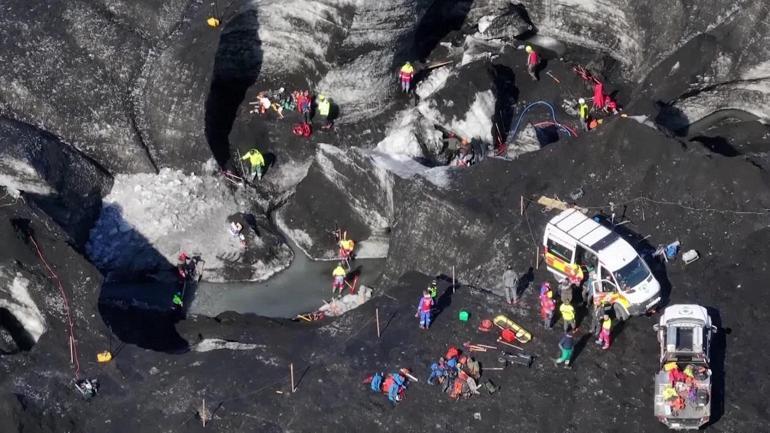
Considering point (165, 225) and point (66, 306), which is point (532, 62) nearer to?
point (165, 225)

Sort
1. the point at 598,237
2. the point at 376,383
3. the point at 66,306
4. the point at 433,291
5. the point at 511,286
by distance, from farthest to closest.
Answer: the point at 66,306
the point at 433,291
the point at 511,286
the point at 598,237
the point at 376,383

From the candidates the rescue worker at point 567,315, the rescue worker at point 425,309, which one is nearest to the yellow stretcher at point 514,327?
the rescue worker at point 567,315

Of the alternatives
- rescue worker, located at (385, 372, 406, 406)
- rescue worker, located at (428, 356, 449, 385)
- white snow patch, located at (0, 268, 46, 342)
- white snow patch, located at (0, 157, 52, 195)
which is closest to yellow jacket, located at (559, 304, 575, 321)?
rescue worker, located at (428, 356, 449, 385)

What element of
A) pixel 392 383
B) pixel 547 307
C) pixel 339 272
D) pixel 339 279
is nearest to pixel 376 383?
pixel 392 383

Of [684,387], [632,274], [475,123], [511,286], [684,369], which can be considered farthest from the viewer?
[475,123]

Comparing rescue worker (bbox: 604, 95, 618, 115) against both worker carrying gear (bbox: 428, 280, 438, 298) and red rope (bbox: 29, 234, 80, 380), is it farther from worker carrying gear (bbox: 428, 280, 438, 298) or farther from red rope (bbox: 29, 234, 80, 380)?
red rope (bbox: 29, 234, 80, 380)

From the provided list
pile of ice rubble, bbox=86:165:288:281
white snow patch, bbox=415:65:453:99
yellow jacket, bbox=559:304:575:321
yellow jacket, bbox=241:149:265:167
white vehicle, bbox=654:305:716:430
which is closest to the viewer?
white vehicle, bbox=654:305:716:430
